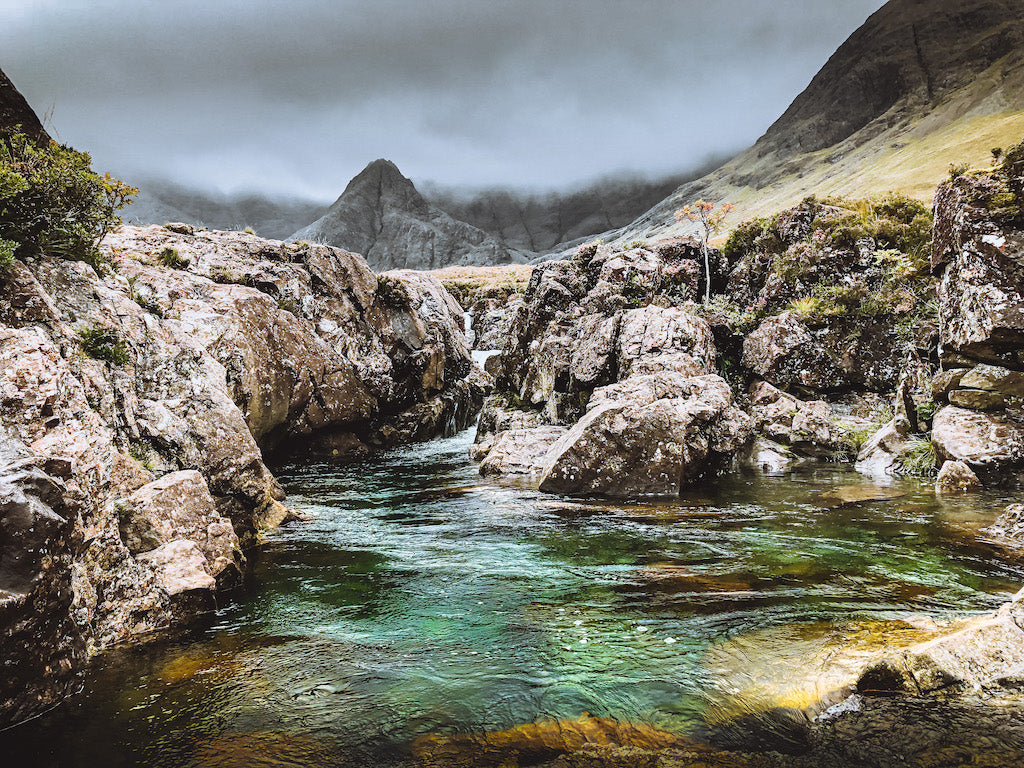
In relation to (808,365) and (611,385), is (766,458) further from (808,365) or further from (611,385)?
(808,365)

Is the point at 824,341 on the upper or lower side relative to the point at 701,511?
upper

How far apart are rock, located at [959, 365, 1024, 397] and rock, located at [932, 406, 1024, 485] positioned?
695mm

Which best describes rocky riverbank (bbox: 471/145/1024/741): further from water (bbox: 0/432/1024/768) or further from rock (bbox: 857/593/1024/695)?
water (bbox: 0/432/1024/768)

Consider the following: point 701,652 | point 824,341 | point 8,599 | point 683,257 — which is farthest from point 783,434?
point 8,599

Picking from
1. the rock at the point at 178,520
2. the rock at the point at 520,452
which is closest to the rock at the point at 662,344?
the rock at the point at 520,452

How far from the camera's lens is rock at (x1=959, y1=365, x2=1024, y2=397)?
1442cm

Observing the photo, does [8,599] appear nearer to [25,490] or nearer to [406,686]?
[25,490]

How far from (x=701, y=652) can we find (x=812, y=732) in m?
1.60

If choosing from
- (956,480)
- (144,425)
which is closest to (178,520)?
(144,425)

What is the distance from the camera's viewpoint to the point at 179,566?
25.4 feet

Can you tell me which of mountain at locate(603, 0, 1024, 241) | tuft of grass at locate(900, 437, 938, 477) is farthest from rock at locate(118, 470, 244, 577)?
mountain at locate(603, 0, 1024, 241)

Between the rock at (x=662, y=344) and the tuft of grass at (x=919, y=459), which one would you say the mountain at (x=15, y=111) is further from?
the tuft of grass at (x=919, y=459)

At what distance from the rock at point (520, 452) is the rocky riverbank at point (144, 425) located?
7542 mm

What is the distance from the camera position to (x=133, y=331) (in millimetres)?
11008
